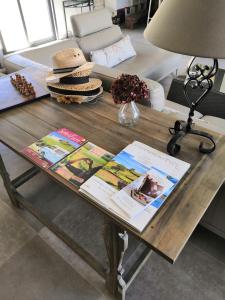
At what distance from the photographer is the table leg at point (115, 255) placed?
3.03 feet

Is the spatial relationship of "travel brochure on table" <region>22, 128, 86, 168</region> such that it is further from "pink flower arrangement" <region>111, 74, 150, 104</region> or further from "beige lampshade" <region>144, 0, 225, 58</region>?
"beige lampshade" <region>144, 0, 225, 58</region>

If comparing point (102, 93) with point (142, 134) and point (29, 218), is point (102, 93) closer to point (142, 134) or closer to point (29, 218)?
point (142, 134)

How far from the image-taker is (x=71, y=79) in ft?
4.65

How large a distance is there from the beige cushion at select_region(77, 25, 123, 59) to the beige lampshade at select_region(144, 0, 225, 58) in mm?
2197

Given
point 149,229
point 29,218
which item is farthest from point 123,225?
point 29,218

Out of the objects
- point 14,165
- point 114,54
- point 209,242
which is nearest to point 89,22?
point 114,54

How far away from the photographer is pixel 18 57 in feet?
7.25

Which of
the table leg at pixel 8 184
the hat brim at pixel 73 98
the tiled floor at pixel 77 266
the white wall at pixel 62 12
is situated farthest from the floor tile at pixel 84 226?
the white wall at pixel 62 12

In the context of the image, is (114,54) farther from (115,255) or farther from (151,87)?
(115,255)

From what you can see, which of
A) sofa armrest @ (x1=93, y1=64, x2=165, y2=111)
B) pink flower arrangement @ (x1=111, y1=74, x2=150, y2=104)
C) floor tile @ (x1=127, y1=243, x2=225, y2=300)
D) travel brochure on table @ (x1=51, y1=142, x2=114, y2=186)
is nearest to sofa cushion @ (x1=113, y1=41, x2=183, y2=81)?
sofa armrest @ (x1=93, y1=64, x2=165, y2=111)

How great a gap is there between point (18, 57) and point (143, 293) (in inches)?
85.7

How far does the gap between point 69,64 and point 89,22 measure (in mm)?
1884

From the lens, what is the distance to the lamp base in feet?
3.47

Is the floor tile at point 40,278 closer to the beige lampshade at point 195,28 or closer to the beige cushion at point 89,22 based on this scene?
the beige lampshade at point 195,28
